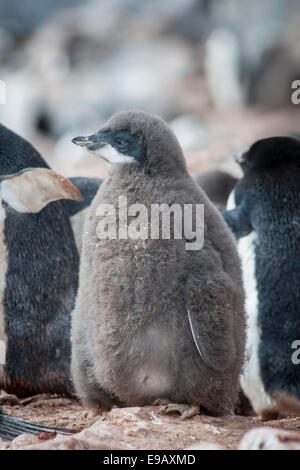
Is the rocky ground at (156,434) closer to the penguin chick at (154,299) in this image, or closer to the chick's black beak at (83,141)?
the penguin chick at (154,299)

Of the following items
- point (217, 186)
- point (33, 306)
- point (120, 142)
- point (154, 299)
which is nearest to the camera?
point (154, 299)

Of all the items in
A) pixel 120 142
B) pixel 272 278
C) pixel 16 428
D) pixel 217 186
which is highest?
pixel 217 186

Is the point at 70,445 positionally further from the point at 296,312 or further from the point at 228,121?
the point at 228,121

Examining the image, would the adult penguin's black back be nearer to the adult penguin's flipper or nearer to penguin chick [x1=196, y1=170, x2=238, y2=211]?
the adult penguin's flipper

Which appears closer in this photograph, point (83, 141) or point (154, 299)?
point (154, 299)

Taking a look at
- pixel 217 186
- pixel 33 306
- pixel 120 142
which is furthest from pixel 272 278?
pixel 217 186

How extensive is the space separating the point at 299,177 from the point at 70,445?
83.5 inches

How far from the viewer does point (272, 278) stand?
11.7 ft

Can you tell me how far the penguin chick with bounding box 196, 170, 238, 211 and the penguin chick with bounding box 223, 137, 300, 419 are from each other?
995 millimetres

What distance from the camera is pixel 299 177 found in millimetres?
3721

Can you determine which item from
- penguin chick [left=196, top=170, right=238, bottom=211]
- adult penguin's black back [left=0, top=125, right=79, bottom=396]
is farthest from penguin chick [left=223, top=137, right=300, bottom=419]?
penguin chick [left=196, top=170, right=238, bottom=211]

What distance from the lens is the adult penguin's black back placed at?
11.0 ft

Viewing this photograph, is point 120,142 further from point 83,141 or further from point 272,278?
point 272,278

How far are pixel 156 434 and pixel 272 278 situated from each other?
1476 mm
